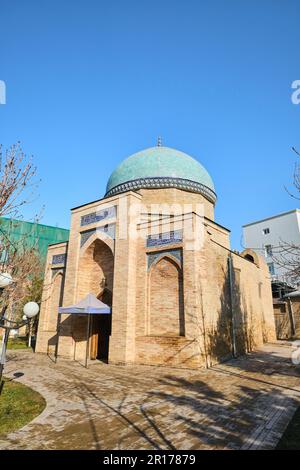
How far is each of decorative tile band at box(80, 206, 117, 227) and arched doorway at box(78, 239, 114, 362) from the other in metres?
0.97

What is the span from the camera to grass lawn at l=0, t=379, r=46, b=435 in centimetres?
445

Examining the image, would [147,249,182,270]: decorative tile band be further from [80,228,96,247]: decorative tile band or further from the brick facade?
[80,228,96,247]: decorative tile band

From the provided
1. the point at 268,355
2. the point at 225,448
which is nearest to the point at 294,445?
the point at 225,448

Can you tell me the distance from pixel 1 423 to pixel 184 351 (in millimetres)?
5781

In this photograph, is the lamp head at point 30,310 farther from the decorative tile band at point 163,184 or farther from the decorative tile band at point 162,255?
the decorative tile band at point 163,184

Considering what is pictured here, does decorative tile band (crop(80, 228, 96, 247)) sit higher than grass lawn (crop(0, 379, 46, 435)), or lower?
higher

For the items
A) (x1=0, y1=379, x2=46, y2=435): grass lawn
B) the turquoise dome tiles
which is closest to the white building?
the turquoise dome tiles

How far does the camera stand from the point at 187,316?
927 centimetres

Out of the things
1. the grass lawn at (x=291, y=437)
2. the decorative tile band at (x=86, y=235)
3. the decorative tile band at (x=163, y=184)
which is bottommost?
the grass lawn at (x=291, y=437)

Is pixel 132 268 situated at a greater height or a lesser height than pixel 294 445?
greater

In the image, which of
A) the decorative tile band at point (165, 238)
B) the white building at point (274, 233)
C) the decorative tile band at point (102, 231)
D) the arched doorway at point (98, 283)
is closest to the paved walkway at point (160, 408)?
the arched doorway at point (98, 283)

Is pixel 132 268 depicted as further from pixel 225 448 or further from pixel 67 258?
pixel 225 448

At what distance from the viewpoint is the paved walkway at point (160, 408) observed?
381 cm

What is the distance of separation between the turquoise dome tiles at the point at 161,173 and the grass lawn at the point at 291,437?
1112cm
